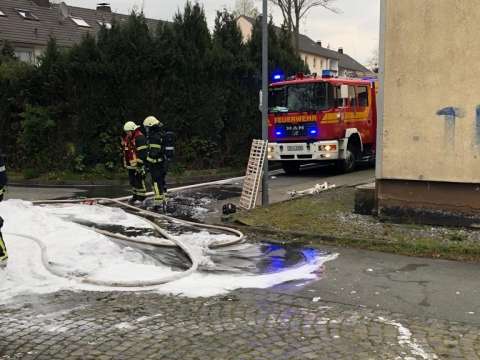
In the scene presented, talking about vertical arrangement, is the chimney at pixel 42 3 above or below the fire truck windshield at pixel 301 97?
above

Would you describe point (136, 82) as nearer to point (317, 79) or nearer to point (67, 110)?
point (67, 110)

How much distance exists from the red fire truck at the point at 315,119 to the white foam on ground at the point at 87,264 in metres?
7.58

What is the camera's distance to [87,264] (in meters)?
6.73

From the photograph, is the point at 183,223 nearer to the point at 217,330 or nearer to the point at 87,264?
the point at 87,264

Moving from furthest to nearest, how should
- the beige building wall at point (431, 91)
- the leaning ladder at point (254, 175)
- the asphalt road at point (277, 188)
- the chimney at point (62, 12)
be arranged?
the chimney at point (62, 12) → the asphalt road at point (277, 188) → the leaning ladder at point (254, 175) → the beige building wall at point (431, 91)

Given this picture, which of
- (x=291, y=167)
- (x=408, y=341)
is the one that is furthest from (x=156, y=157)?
(x=408, y=341)

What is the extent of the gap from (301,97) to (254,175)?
18.6ft

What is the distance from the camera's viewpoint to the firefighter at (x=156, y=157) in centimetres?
1099

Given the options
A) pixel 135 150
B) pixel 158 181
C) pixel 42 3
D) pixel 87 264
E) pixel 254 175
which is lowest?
pixel 87 264

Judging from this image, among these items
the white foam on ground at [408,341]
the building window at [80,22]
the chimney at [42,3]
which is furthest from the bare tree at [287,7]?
the white foam on ground at [408,341]

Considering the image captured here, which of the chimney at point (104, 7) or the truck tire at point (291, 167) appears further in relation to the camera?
the chimney at point (104, 7)

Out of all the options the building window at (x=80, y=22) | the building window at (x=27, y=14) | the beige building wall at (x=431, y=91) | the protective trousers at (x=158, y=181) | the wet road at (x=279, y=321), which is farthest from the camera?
the building window at (x=80, y=22)

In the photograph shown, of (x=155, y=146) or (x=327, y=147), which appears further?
(x=327, y=147)

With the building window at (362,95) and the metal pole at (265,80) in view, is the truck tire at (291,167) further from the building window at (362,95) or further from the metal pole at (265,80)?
the metal pole at (265,80)
